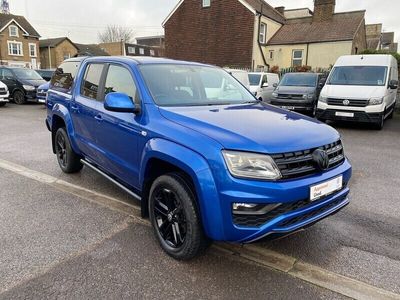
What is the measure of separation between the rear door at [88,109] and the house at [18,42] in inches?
2026

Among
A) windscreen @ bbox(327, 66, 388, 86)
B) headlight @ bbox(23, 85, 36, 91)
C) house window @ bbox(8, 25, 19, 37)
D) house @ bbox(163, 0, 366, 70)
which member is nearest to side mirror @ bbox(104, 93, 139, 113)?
windscreen @ bbox(327, 66, 388, 86)

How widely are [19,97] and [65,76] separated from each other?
41.8 feet

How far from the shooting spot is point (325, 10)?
2680 cm

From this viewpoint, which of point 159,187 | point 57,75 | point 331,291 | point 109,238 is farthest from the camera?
point 57,75

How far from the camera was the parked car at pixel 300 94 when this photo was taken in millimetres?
12594

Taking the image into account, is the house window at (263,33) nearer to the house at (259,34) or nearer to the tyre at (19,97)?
the house at (259,34)

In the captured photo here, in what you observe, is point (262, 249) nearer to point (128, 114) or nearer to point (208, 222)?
point (208, 222)

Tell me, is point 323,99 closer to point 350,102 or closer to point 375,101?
point 350,102

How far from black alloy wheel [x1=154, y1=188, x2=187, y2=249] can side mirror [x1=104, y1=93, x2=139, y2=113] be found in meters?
0.84

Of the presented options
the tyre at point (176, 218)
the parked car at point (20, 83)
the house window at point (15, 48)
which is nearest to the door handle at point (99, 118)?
the tyre at point (176, 218)

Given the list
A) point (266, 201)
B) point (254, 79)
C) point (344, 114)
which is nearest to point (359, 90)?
point (344, 114)

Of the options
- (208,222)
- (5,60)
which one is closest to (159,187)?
(208,222)

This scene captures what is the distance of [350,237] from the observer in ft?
12.2

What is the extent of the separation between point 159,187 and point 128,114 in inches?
36.3
